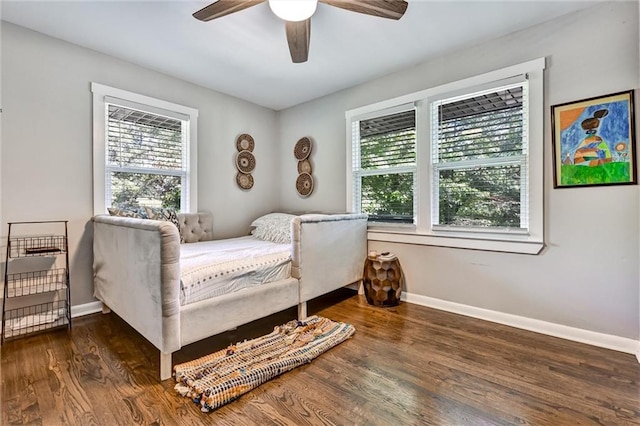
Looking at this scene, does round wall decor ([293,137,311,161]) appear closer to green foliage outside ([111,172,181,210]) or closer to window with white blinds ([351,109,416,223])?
window with white blinds ([351,109,416,223])

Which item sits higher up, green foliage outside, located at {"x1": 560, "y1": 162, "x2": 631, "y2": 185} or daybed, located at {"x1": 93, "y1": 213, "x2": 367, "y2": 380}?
green foliage outside, located at {"x1": 560, "y1": 162, "x2": 631, "y2": 185}

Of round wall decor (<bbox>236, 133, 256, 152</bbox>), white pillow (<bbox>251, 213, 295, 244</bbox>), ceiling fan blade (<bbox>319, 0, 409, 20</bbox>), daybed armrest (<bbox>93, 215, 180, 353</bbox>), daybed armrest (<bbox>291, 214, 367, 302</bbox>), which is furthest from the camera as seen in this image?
round wall decor (<bbox>236, 133, 256, 152</bbox>)

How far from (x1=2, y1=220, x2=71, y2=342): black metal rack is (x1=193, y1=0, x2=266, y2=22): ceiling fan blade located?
6.63ft

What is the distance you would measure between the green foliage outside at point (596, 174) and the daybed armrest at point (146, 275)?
271cm

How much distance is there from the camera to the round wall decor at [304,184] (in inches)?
153

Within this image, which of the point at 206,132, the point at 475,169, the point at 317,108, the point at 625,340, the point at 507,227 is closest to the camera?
the point at 625,340

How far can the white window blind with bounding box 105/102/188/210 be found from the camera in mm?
2799

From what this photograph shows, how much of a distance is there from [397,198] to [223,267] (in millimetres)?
1951

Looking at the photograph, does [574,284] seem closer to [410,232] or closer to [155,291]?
[410,232]

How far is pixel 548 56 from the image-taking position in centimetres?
227

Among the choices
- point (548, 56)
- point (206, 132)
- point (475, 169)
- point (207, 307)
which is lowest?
point (207, 307)

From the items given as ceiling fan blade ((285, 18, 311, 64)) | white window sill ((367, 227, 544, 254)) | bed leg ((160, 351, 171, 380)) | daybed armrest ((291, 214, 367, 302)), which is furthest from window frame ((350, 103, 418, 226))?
bed leg ((160, 351, 171, 380))

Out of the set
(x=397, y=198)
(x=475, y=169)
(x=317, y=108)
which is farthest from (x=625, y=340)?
(x=317, y=108)

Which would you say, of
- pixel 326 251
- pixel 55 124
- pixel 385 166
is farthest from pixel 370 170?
pixel 55 124
